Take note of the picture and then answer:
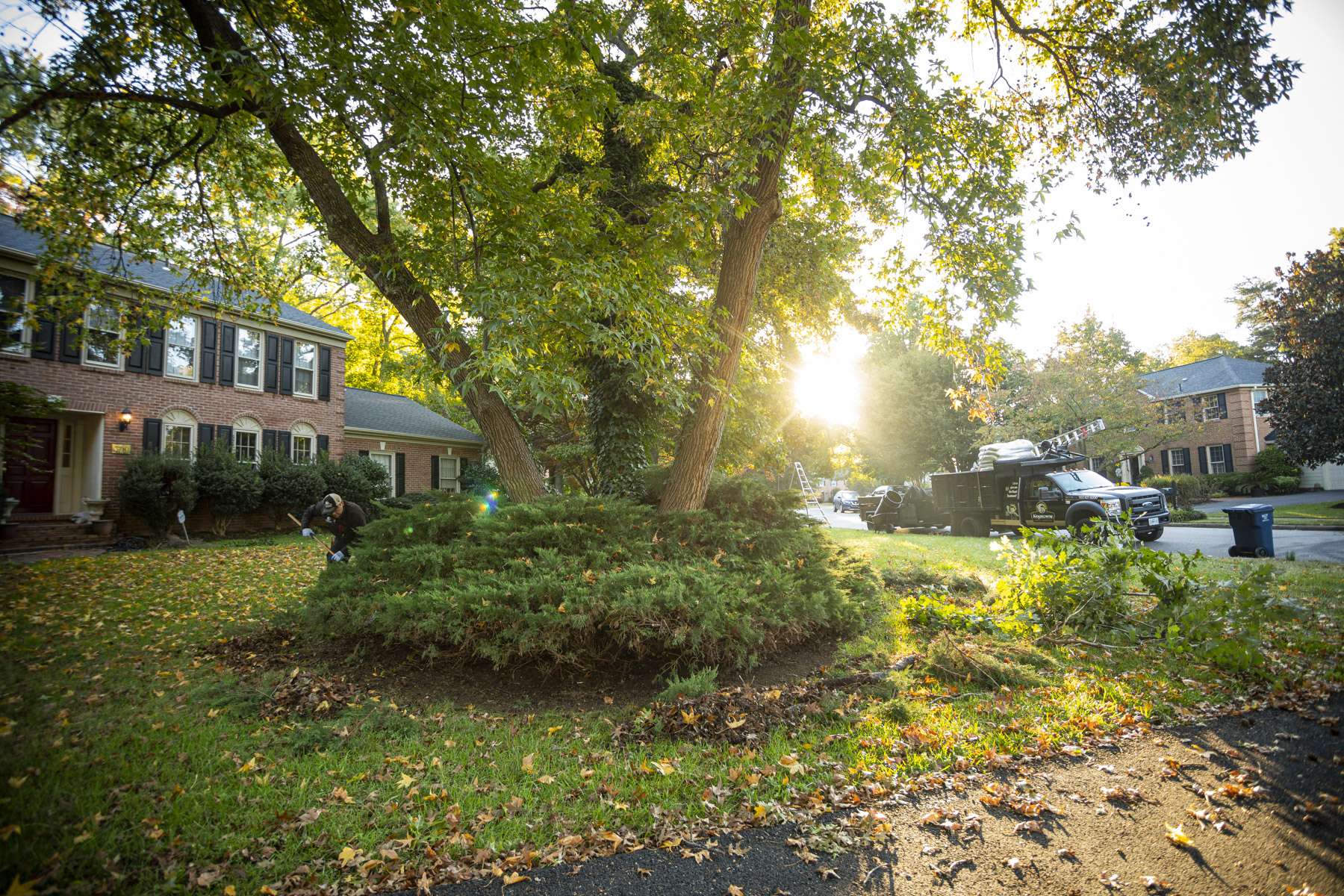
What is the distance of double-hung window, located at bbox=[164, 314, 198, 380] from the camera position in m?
15.9

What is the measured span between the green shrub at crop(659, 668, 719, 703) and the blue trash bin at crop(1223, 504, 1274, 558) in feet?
35.6

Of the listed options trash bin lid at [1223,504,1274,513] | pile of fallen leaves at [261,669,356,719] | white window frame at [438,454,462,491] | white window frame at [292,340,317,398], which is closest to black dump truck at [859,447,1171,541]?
trash bin lid at [1223,504,1274,513]

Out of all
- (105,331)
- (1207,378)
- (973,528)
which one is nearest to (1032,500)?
(973,528)

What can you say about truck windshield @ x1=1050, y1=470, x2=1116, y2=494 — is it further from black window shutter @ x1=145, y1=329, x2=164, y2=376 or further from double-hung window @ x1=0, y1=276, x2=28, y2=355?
black window shutter @ x1=145, y1=329, x2=164, y2=376

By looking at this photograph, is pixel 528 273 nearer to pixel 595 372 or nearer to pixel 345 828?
pixel 595 372

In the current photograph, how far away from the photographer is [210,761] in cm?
351

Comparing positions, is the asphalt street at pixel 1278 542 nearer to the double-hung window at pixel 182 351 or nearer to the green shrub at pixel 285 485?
the green shrub at pixel 285 485

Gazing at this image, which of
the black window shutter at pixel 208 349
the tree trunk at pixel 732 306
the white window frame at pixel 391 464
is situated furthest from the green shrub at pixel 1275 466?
the black window shutter at pixel 208 349

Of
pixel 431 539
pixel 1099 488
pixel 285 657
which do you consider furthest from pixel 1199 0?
pixel 1099 488

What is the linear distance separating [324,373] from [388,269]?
54.9 ft

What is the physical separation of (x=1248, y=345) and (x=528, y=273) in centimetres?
5537

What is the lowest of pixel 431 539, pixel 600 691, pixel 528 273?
pixel 600 691

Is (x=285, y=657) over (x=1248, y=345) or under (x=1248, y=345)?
under

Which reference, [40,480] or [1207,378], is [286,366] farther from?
[1207,378]
